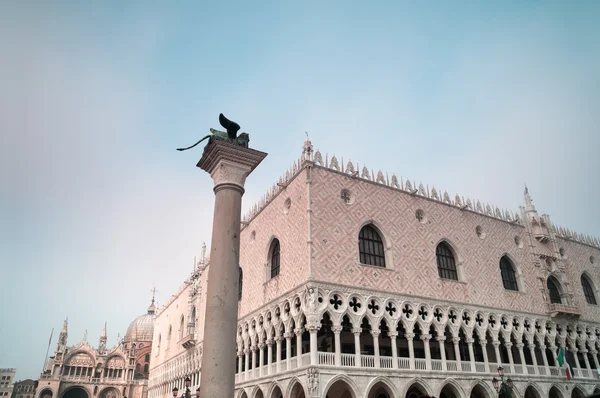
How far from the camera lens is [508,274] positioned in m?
23.5

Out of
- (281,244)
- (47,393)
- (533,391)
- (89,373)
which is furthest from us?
(89,373)

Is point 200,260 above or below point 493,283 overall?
above

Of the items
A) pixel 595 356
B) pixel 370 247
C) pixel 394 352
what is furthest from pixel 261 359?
pixel 595 356

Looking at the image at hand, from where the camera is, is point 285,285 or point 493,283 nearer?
point 285,285

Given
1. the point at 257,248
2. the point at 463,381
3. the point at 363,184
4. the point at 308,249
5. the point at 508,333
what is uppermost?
the point at 363,184

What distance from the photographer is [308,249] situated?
1705cm

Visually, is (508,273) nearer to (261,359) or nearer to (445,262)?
(445,262)

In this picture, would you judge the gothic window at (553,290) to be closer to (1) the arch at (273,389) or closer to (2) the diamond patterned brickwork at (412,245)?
(2) the diamond patterned brickwork at (412,245)

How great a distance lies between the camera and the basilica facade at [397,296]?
17.0m

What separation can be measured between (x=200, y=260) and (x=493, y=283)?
19296mm

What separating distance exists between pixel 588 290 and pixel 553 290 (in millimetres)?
3581

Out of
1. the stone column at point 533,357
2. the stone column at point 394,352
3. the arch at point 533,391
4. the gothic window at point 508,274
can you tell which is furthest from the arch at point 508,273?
the stone column at point 394,352

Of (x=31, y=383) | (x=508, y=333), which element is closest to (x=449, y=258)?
(x=508, y=333)

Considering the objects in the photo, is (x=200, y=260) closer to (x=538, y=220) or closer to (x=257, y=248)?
(x=257, y=248)
